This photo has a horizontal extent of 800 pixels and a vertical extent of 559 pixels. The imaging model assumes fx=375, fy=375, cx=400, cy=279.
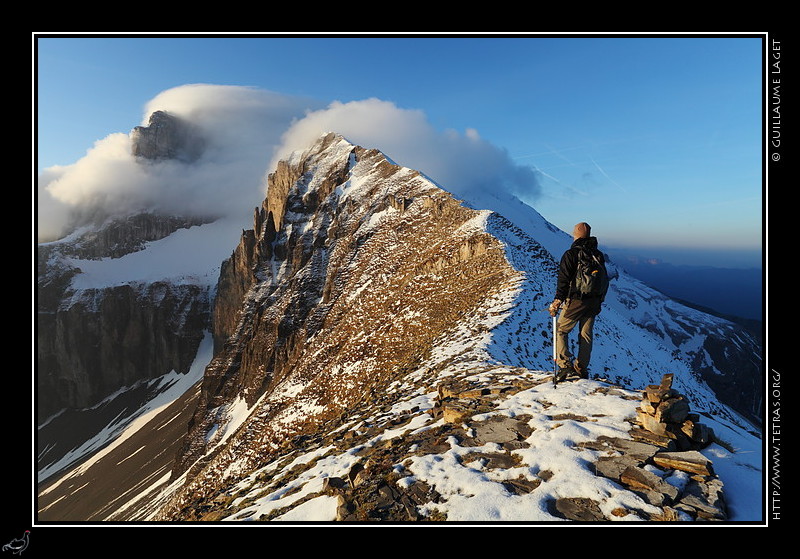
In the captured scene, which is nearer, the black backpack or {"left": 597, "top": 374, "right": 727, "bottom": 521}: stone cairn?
{"left": 597, "top": 374, "right": 727, "bottom": 521}: stone cairn

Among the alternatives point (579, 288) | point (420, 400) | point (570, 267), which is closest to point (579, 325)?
point (579, 288)

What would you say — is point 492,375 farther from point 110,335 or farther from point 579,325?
point 110,335

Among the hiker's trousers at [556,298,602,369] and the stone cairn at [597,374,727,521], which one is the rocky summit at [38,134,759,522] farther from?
the hiker's trousers at [556,298,602,369]

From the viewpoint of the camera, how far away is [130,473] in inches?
2884

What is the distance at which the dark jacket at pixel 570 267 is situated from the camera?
26.2 ft

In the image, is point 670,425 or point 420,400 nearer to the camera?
point 670,425

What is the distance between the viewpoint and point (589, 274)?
7.84 metres

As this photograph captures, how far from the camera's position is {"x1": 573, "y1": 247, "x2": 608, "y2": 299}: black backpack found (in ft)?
25.7

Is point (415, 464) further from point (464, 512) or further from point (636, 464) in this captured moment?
point (636, 464)

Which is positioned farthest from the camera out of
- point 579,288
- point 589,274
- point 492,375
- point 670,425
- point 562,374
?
point 492,375

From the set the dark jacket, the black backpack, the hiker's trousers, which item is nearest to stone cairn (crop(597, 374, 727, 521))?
the hiker's trousers
